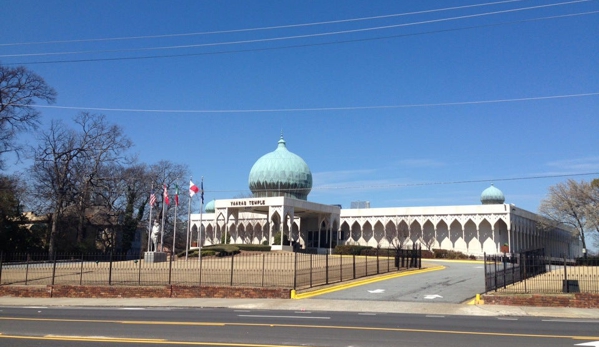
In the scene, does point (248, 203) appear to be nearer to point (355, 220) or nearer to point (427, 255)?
point (355, 220)

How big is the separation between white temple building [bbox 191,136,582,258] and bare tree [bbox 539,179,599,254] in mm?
1767

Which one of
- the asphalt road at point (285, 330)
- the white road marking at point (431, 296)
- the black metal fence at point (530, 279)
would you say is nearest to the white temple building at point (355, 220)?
the black metal fence at point (530, 279)

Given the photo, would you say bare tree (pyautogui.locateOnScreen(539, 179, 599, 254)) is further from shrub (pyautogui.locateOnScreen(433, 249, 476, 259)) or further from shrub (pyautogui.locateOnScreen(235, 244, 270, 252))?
shrub (pyautogui.locateOnScreen(235, 244, 270, 252))

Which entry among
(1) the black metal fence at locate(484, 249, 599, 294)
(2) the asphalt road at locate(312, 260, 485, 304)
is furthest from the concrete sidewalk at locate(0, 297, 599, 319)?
(1) the black metal fence at locate(484, 249, 599, 294)

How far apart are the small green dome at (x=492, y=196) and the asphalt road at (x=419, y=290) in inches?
1702

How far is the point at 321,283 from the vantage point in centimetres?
2684

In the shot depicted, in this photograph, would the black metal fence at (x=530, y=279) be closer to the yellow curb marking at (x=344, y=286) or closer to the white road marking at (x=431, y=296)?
the white road marking at (x=431, y=296)

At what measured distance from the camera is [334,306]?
66.4 feet

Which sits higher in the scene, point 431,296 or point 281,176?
point 281,176

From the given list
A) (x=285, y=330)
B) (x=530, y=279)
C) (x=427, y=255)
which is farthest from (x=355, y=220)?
(x=285, y=330)

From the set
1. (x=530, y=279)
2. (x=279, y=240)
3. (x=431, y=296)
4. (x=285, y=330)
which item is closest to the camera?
(x=285, y=330)

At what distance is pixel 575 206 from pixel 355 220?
1004 inches

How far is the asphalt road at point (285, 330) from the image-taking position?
38.0ft

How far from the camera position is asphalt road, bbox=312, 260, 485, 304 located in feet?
73.2
